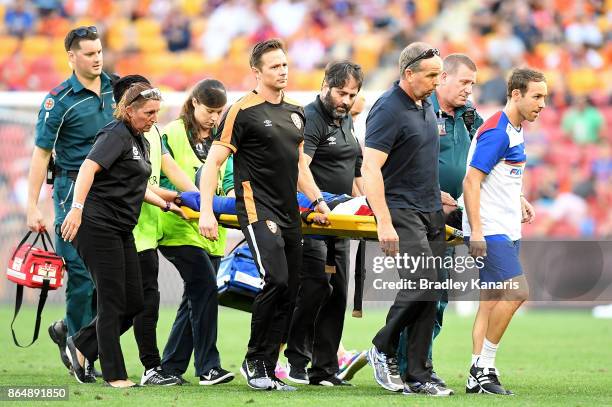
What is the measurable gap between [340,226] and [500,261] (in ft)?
3.47

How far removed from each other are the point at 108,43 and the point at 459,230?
14.9 metres

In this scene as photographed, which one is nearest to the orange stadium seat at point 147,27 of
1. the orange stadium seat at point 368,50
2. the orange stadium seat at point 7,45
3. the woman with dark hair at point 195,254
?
the orange stadium seat at point 7,45

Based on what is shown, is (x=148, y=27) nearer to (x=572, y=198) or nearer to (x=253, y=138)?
(x=572, y=198)

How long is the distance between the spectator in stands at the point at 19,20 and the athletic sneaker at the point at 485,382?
15.6 metres

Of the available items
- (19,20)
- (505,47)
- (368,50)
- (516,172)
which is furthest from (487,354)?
(19,20)

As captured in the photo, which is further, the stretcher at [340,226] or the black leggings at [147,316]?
the black leggings at [147,316]

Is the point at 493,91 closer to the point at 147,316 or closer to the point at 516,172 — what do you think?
the point at 516,172

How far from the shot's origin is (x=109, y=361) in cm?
790

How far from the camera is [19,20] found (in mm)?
21984

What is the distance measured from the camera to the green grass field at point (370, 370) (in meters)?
7.36

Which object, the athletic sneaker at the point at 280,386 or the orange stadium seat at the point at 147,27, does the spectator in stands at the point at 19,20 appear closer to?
the orange stadium seat at the point at 147,27

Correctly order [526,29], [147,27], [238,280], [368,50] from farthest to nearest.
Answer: [147,27], [368,50], [526,29], [238,280]

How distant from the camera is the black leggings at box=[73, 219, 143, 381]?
777cm

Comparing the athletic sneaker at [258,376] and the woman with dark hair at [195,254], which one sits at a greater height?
the woman with dark hair at [195,254]
